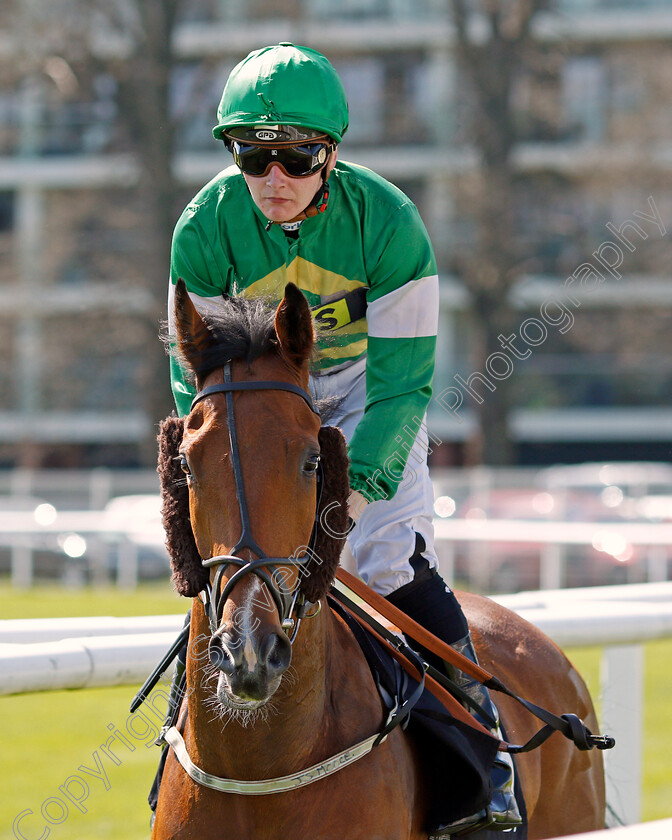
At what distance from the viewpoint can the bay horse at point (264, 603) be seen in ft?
7.59

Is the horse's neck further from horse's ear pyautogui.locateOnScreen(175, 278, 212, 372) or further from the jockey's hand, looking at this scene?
horse's ear pyautogui.locateOnScreen(175, 278, 212, 372)

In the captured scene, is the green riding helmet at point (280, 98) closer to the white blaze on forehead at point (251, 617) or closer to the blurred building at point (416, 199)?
the white blaze on forehead at point (251, 617)

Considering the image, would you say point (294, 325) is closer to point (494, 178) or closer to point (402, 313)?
point (402, 313)

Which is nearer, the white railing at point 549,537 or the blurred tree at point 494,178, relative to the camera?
the white railing at point 549,537

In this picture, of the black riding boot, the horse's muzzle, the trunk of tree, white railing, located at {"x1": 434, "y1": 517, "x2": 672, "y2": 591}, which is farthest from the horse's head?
the trunk of tree

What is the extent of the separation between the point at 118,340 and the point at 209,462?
20.2 m

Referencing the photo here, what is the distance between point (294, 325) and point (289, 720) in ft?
2.83

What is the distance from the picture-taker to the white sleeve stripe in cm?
292

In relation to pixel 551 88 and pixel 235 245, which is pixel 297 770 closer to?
pixel 235 245

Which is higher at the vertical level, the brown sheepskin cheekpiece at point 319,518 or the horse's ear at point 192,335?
the horse's ear at point 192,335

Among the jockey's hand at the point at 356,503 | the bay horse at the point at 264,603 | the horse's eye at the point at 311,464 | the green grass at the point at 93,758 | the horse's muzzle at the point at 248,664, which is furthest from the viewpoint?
the green grass at the point at 93,758

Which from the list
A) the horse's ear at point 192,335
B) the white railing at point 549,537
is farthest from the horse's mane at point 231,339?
the white railing at point 549,537

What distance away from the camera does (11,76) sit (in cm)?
1970

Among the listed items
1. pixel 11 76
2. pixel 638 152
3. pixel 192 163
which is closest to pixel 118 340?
pixel 11 76
